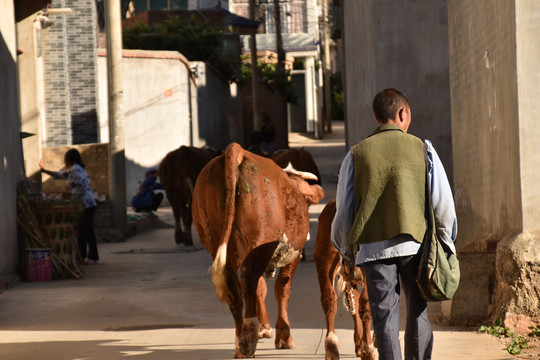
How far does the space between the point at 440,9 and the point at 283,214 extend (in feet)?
21.7

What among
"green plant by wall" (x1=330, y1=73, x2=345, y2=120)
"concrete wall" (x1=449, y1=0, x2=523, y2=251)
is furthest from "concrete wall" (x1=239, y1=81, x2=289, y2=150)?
"concrete wall" (x1=449, y1=0, x2=523, y2=251)

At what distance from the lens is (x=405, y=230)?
485cm

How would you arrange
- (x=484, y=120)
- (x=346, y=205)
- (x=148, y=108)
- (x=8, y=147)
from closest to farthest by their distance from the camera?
(x=346, y=205), (x=484, y=120), (x=8, y=147), (x=148, y=108)

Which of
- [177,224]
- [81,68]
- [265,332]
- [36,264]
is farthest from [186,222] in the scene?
[265,332]

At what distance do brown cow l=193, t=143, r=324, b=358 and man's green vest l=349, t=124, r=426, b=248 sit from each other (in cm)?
154

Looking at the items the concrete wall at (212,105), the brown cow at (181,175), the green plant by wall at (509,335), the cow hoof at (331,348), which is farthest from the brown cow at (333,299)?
the concrete wall at (212,105)

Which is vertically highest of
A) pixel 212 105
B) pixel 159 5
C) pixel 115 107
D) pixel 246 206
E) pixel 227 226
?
pixel 159 5

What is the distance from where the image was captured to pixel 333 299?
6.73 meters

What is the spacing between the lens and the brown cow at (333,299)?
6273 millimetres

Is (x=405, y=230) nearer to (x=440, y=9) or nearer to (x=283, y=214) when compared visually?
(x=283, y=214)

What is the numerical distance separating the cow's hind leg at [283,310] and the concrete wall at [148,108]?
16622mm

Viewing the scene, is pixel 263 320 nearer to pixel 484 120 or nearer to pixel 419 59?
pixel 484 120

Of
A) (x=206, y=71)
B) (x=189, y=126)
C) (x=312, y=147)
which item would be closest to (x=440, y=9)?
(x=189, y=126)

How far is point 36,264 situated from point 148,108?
486 inches
